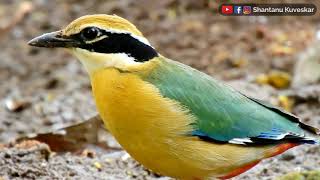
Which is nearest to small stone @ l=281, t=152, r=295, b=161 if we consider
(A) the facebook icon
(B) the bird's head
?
(B) the bird's head

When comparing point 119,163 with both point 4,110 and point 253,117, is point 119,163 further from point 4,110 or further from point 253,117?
point 4,110

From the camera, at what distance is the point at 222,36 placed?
1159 centimetres

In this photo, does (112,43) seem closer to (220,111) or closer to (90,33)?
(90,33)

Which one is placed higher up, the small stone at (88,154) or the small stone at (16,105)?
the small stone at (16,105)

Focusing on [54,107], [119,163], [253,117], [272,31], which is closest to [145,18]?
[272,31]

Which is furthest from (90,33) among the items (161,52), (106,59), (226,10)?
(226,10)

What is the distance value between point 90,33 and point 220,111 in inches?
46.6

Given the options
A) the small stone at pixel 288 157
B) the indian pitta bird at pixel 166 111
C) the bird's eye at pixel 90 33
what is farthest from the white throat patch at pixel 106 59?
the small stone at pixel 288 157

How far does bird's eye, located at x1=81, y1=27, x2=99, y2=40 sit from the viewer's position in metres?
6.23

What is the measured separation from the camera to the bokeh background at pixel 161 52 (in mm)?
7574

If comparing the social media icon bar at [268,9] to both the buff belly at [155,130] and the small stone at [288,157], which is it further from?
the buff belly at [155,130]

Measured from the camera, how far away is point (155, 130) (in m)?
5.99

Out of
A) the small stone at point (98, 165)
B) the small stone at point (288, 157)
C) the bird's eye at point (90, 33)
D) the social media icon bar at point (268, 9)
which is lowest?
the small stone at point (288, 157)

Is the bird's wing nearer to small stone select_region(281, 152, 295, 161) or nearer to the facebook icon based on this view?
small stone select_region(281, 152, 295, 161)
